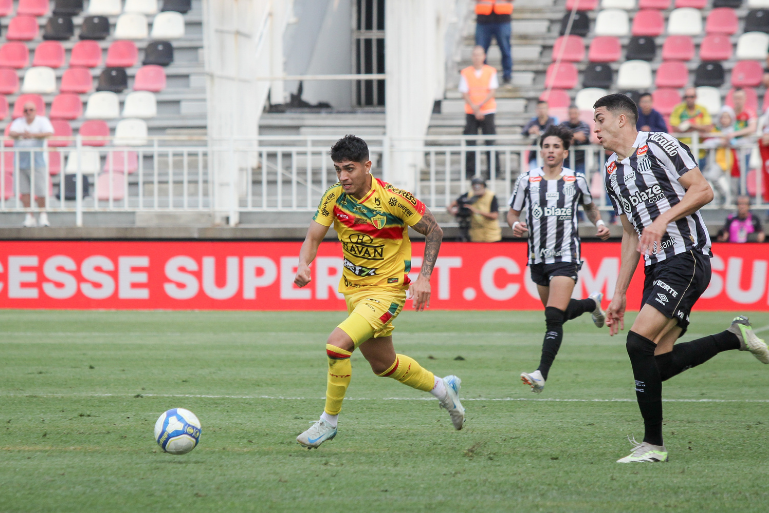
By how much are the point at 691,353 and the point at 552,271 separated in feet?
8.91

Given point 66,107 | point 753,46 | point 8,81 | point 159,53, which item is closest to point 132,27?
point 159,53

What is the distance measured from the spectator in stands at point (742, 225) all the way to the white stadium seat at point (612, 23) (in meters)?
8.59

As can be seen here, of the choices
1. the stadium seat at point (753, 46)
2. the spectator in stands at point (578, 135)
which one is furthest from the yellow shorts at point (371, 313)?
the stadium seat at point (753, 46)

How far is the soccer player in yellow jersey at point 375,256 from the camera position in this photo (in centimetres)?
579

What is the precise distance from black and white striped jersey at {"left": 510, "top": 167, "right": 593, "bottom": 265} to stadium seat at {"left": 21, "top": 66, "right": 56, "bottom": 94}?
1674 cm

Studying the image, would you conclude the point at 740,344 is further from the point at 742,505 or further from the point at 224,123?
the point at 224,123

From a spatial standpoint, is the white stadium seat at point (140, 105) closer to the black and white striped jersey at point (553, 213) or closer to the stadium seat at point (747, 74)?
the stadium seat at point (747, 74)

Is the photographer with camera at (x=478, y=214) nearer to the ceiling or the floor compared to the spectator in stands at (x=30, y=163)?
nearer to the floor

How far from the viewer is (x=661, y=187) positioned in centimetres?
538

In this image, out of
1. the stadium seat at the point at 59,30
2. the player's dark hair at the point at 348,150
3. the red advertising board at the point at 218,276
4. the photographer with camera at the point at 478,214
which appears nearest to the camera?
the player's dark hair at the point at 348,150

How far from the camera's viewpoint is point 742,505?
430cm

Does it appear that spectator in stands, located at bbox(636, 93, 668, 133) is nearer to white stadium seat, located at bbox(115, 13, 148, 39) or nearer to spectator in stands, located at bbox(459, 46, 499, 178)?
spectator in stands, located at bbox(459, 46, 499, 178)

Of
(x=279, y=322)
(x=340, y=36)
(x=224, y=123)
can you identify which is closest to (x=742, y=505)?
(x=279, y=322)

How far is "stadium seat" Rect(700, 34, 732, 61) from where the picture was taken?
2108 centimetres
